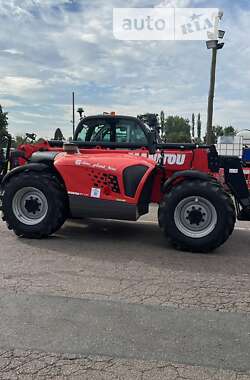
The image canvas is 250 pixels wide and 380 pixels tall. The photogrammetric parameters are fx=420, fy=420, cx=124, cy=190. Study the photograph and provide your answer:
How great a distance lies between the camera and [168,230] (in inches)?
241

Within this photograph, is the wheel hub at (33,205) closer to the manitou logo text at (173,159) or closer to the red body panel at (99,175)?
the red body panel at (99,175)

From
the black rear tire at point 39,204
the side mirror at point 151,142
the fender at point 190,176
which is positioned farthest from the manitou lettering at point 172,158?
the black rear tire at point 39,204

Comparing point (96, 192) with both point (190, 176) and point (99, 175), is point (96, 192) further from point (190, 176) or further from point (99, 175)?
point (190, 176)

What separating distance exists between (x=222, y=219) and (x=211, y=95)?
12763mm

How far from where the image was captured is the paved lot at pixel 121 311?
9.96ft

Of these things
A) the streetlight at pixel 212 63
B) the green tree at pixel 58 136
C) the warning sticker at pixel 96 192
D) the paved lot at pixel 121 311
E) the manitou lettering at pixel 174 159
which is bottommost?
the paved lot at pixel 121 311

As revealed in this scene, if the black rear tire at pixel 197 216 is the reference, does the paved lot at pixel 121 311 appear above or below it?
below

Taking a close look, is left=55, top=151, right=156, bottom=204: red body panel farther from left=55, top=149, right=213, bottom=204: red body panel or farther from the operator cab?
the operator cab

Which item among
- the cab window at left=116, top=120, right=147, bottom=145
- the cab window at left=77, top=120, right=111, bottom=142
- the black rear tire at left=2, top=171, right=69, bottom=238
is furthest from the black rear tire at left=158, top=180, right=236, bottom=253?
the cab window at left=77, top=120, right=111, bottom=142

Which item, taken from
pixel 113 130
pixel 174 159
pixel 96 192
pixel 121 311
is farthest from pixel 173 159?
pixel 121 311

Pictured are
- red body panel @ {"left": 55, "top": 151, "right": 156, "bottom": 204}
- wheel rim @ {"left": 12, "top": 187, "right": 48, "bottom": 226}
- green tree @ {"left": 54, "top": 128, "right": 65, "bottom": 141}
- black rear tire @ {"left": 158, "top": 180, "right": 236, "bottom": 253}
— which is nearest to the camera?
black rear tire @ {"left": 158, "top": 180, "right": 236, "bottom": 253}

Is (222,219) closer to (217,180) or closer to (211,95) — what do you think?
(217,180)

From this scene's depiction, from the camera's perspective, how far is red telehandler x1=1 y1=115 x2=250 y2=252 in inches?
237

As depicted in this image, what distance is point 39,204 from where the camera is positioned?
263 inches
